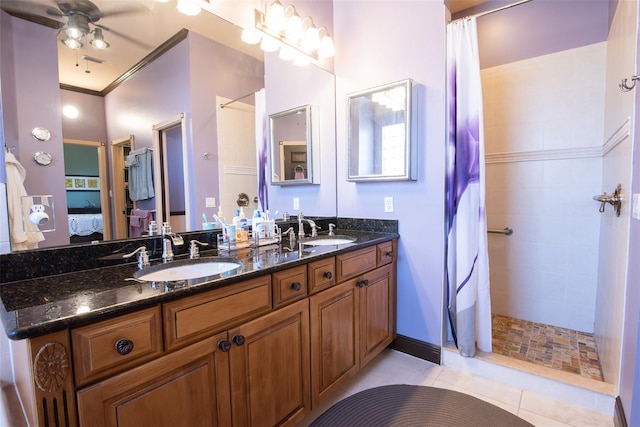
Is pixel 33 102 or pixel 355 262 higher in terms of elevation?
pixel 33 102

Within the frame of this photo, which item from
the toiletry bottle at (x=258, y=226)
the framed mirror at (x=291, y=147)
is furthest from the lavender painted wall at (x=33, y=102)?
the framed mirror at (x=291, y=147)

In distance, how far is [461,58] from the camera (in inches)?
76.4

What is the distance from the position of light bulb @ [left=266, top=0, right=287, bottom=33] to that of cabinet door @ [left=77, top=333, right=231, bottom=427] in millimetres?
1830

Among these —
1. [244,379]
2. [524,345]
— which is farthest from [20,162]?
[524,345]

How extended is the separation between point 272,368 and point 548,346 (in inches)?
78.8

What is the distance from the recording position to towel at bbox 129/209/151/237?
1414 mm

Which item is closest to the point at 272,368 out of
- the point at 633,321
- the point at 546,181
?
the point at 633,321

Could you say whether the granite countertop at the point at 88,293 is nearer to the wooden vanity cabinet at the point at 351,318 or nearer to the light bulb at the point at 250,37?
the wooden vanity cabinet at the point at 351,318

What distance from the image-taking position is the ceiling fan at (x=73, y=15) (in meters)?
1.13

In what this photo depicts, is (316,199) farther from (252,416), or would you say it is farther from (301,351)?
(252,416)

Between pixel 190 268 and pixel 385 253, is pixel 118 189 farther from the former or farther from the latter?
pixel 385 253

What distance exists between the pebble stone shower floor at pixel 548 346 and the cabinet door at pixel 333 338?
1089 mm

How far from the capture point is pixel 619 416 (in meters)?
1.46

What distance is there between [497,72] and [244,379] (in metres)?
2.86
